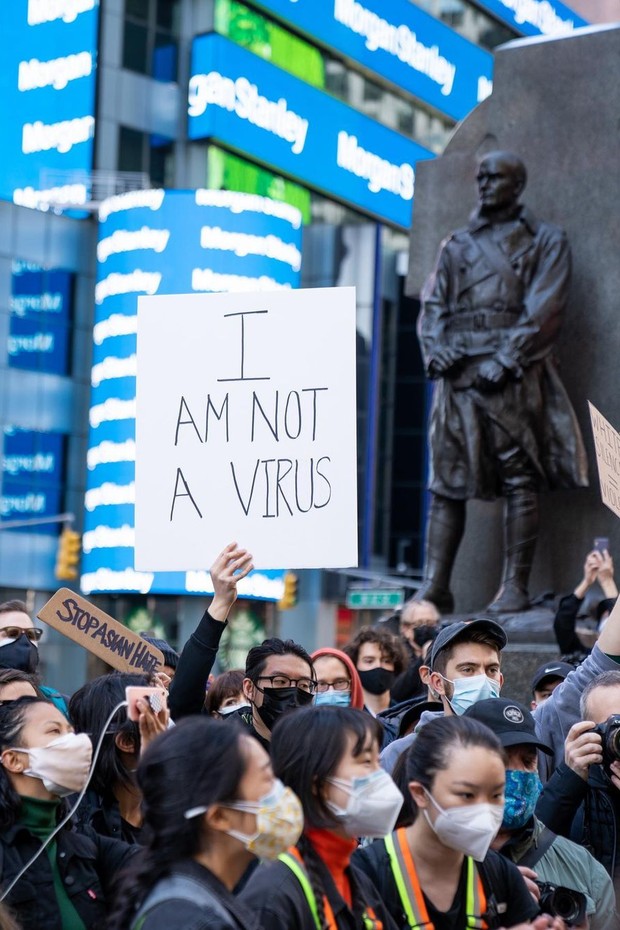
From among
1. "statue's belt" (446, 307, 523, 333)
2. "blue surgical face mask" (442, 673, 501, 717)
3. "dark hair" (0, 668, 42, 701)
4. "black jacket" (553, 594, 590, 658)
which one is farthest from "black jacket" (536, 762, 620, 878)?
"statue's belt" (446, 307, 523, 333)

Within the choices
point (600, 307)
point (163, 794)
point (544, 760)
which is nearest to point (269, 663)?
point (544, 760)

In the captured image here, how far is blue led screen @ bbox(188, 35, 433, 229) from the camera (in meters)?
47.2

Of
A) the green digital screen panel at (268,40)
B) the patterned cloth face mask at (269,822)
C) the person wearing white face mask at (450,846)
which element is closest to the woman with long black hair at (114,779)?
Result: the person wearing white face mask at (450,846)

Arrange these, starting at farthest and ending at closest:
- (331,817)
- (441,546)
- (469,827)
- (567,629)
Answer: (441,546) → (567,629) → (469,827) → (331,817)

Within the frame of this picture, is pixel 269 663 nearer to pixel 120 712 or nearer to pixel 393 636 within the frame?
pixel 120 712

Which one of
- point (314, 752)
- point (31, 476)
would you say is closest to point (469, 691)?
point (314, 752)

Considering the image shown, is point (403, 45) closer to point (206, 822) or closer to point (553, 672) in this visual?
point (553, 672)

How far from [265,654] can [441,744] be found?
4.77ft

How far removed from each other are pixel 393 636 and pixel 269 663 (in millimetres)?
2439

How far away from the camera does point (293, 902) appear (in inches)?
148

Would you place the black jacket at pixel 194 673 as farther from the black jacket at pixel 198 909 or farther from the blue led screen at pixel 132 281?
the blue led screen at pixel 132 281

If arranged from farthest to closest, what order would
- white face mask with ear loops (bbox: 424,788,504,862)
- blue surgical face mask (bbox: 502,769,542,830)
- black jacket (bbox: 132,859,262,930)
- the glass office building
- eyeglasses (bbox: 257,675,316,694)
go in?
the glass office building < eyeglasses (bbox: 257,675,316,694) < blue surgical face mask (bbox: 502,769,542,830) < white face mask with ear loops (bbox: 424,788,504,862) < black jacket (bbox: 132,859,262,930)

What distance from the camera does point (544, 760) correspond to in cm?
598

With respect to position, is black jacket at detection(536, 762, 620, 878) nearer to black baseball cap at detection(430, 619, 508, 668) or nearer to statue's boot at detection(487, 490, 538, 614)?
black baseball cap at detection(430, 619, 508, 668)
